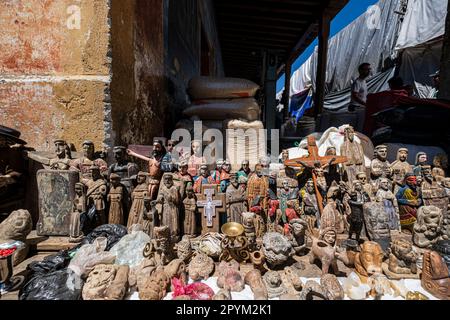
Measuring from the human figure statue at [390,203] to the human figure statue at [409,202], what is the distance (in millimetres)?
180

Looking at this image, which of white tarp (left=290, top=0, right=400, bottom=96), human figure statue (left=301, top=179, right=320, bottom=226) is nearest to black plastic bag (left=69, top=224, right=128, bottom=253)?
human figure statue (left=301, top=179, right=320, bottom=226)

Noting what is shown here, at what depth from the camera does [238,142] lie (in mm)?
3639

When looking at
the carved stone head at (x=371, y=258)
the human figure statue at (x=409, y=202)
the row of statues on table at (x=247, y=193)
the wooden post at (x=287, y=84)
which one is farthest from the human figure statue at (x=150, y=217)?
the wooden post at (x=287, y=84)

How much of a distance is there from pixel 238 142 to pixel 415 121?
98.4 inches

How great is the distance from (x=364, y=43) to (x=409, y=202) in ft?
39.1

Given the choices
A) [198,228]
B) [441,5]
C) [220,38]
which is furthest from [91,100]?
[441,5]

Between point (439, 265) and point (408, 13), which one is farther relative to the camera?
point (408, 13)

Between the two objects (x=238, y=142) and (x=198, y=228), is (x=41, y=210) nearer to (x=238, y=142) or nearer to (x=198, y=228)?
Answer: (x=198, y=228)

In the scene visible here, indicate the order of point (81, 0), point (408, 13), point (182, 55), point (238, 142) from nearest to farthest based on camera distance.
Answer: point (81, 0), point (238, 142), point (182, 55), point (408, 13)

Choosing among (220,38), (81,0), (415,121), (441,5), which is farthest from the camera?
(220,38)

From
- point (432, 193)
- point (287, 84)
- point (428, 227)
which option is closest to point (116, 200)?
point (428, 227)

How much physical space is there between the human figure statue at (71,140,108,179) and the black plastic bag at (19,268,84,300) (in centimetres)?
91

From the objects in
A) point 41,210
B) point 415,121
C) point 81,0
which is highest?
point 81,0

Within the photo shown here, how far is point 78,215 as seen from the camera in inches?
75.2
